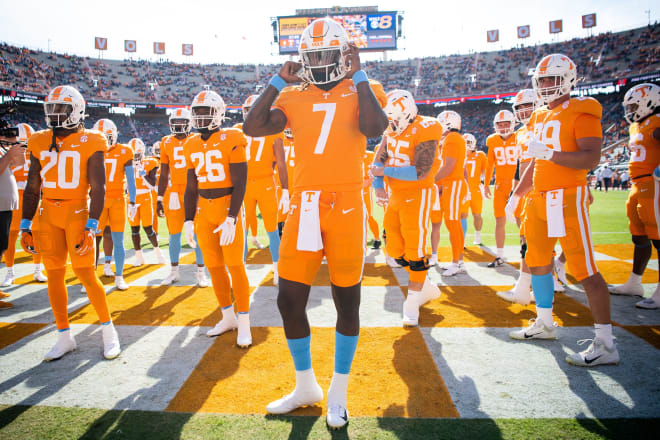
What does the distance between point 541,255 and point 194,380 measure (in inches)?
129

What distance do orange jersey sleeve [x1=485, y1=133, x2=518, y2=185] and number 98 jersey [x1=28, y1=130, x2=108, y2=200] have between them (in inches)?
242

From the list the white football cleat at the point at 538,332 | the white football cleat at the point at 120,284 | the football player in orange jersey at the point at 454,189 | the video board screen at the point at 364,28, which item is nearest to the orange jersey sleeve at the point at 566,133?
the white football cleat at the point at 538,332

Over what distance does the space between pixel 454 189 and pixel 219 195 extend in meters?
4.11

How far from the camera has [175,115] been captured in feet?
18.2

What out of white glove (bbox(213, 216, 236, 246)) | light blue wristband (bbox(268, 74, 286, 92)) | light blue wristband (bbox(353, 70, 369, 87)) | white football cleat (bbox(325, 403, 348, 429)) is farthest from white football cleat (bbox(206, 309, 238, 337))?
light blue wristband (bbox(353, 70, 369, 87))

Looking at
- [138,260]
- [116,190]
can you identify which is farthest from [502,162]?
[138,260]

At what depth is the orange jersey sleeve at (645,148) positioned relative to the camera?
14.6 feet

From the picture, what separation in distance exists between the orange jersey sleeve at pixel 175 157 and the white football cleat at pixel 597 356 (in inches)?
218

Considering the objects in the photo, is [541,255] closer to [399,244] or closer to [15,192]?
[399,244]

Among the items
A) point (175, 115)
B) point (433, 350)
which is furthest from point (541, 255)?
point (175, 115)

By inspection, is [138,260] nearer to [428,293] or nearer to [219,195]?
[219,195]

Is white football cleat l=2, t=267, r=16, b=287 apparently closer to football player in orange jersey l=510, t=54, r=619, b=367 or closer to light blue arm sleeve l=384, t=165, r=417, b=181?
light blue arm sleeve l=384, t=165, r=417, b=181

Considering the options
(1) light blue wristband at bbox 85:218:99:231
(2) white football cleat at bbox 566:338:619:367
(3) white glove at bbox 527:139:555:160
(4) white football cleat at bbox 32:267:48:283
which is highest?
(3) white glove at bbox 527:139:555:160

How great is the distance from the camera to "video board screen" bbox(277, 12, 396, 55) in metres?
37.2
